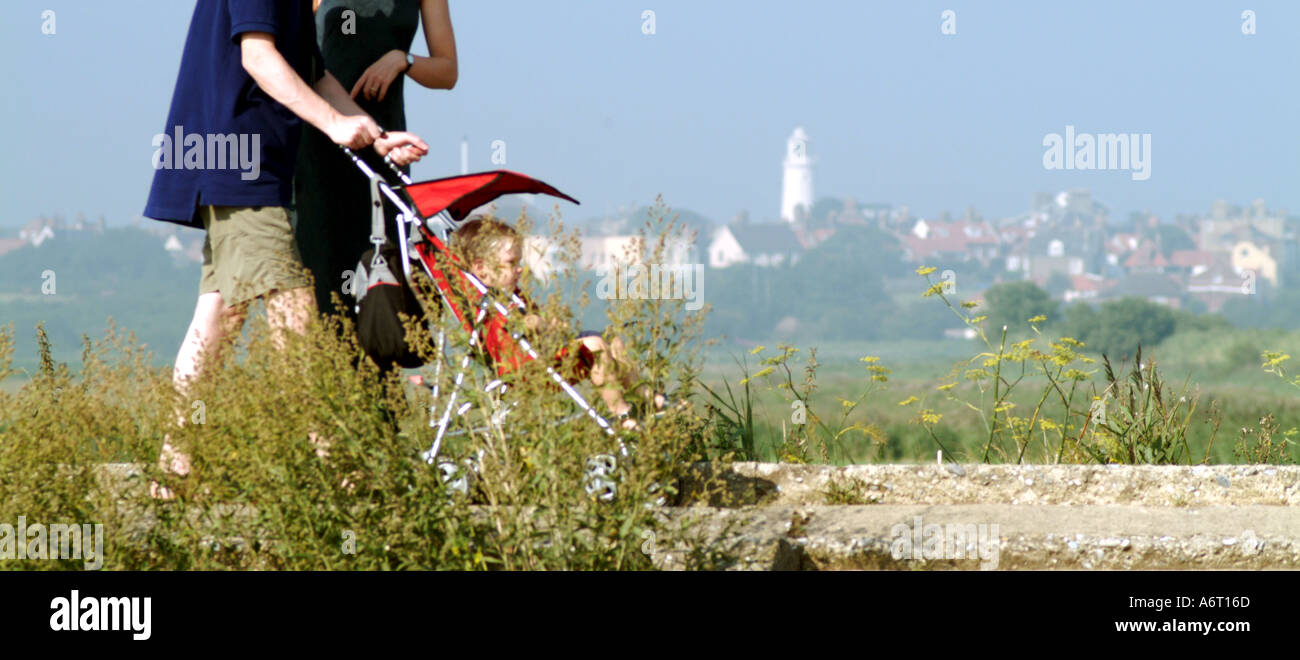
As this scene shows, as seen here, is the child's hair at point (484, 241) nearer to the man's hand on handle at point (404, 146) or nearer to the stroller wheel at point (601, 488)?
the man's hand on handle at point (404, 146)

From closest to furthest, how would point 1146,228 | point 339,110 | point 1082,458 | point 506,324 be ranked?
point 506,324 → point 339,110 → point 1082,458 → point 1146,228

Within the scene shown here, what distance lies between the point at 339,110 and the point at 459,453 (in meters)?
1.33

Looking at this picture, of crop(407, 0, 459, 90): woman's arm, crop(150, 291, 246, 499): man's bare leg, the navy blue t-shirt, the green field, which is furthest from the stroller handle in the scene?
the green field

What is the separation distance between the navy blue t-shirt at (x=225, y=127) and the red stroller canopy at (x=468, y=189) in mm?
384

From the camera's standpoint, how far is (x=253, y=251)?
3.46 m

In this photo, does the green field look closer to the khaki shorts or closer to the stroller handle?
the stroller handle

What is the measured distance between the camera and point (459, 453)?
3.15 m

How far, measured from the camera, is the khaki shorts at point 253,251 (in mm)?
3422

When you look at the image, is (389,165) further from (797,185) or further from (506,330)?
(797,185)

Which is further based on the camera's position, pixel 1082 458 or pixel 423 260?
pixel 1082 458

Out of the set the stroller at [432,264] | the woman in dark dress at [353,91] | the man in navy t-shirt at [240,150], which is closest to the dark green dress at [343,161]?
the woman in dark dress at [353,91]

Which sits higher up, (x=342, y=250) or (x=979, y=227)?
(x=979, y=227)
